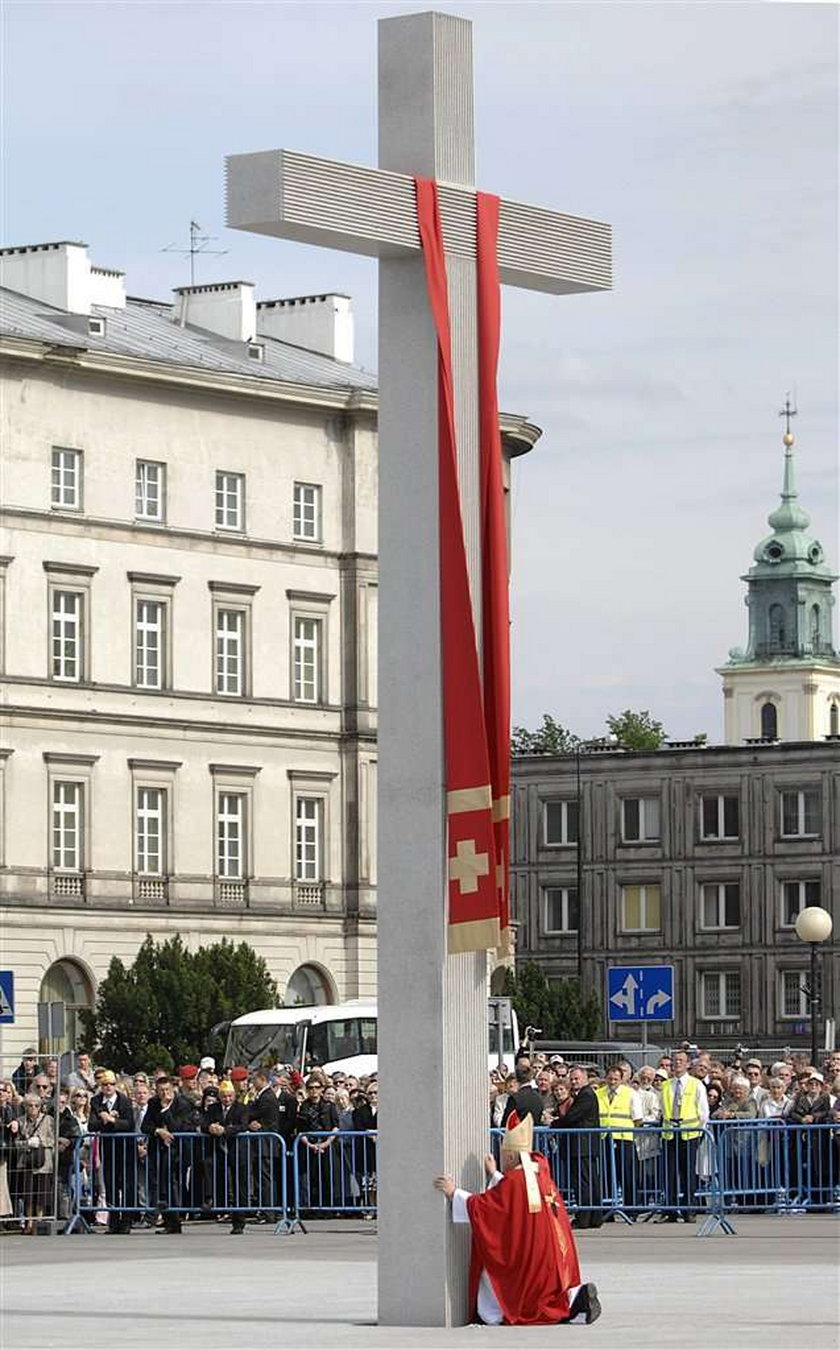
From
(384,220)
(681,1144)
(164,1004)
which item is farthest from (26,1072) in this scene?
(164,1004)

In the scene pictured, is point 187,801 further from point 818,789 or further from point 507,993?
point 818,789

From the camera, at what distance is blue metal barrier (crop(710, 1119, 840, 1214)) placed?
3369 cm

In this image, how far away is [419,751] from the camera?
20266 millimetres

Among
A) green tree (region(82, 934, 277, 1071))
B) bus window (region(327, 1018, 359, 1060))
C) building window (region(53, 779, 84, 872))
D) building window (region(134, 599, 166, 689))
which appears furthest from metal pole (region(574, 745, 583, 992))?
bus window (region(327, 1018, 359, 1060))

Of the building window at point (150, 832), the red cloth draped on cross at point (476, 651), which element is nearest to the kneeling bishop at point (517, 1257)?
the red cloth draped on cross at point (476, 651)

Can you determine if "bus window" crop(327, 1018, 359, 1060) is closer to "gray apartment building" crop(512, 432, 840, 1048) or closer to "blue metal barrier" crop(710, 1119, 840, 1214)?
→ "blue metal barrier" crop(710, 1119, 840, 1214)

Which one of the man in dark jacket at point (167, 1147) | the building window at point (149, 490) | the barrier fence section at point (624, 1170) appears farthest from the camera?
the building window at point (149, 490)

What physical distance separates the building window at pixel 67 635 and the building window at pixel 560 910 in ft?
108

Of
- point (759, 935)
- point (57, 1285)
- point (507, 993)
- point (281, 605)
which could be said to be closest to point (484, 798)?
point (57, 1285)

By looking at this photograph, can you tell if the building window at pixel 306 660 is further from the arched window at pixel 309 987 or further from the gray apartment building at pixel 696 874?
the gray apartment building at pixel 696 874

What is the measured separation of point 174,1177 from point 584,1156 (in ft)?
14.0

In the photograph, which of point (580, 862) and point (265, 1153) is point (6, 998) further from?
point (580, 862)

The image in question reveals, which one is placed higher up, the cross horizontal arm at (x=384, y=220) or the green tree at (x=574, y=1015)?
the cross horizontal arm at (x=384, y=220)

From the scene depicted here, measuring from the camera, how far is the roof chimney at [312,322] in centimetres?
9300
